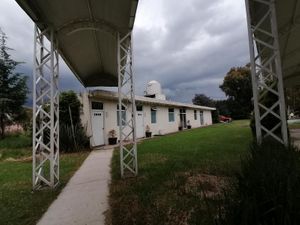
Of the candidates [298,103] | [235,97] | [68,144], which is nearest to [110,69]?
[68,144]

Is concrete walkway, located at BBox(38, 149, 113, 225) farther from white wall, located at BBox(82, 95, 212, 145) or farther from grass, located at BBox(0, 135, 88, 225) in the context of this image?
white wall, located at BBox(82, 95, 212, 145)

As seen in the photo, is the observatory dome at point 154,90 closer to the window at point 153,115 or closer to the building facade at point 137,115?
the building facade at point 137,115

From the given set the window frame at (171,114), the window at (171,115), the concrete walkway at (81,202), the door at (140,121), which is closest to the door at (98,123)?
the door at (140,121)

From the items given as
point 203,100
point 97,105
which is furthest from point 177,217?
point 203,100

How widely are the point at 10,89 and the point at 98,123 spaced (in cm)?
759

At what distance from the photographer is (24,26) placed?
7.58 meters

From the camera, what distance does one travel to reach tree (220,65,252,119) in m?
44.7

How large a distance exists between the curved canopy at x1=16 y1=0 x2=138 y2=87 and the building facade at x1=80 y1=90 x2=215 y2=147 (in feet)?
8.20

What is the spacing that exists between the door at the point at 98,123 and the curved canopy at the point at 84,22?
5.43 metres

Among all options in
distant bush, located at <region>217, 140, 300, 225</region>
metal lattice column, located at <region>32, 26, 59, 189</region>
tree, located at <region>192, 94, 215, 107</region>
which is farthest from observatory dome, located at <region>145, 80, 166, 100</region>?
distant bush, located at <region>217, 140, 300, 225</region>

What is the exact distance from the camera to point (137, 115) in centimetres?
1905

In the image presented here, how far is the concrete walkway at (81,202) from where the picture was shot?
4.11 m

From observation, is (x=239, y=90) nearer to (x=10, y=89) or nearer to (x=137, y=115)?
(x=137, y=115)

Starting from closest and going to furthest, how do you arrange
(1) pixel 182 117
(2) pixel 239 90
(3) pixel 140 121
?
(3) pixel 140 121 → (1) pixel 182 117 → (2) pixel 239 90
